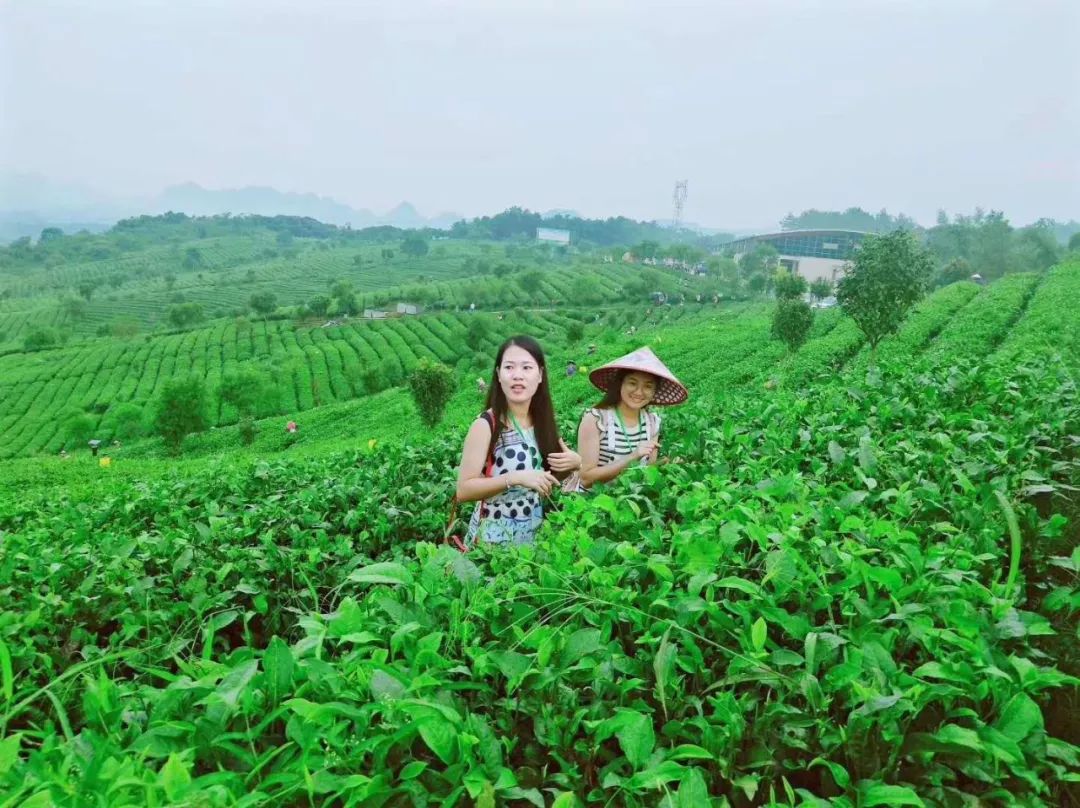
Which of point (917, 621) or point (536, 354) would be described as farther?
point (536, 354)

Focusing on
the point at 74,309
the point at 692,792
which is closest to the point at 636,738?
the point at 692,792

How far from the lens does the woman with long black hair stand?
110 inches

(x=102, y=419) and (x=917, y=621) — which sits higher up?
(x=917, y=621)

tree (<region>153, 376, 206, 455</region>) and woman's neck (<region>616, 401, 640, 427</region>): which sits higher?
woman's neck (<region>616, 401, 640, 427</region>)

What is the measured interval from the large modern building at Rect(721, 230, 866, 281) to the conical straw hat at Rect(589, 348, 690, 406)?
91.7 m

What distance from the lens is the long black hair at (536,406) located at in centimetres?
296

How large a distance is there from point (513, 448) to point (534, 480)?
0.35 meters

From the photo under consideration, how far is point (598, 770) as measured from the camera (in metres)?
1.11

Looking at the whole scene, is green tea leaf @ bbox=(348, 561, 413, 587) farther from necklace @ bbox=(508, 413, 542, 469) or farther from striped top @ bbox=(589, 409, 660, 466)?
striped top @ bbox=(589, 409, 660, 466)

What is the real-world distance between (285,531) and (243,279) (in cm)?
11668

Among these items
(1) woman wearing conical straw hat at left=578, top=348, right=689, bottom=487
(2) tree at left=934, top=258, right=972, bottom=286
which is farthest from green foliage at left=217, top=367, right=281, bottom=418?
(2) tree at left=934, top=258, right=972, bottom=286

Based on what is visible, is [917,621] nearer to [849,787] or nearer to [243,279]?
[849,787]

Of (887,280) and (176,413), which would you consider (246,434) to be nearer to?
(176,413)

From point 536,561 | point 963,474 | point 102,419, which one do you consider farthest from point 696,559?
point 102,419
